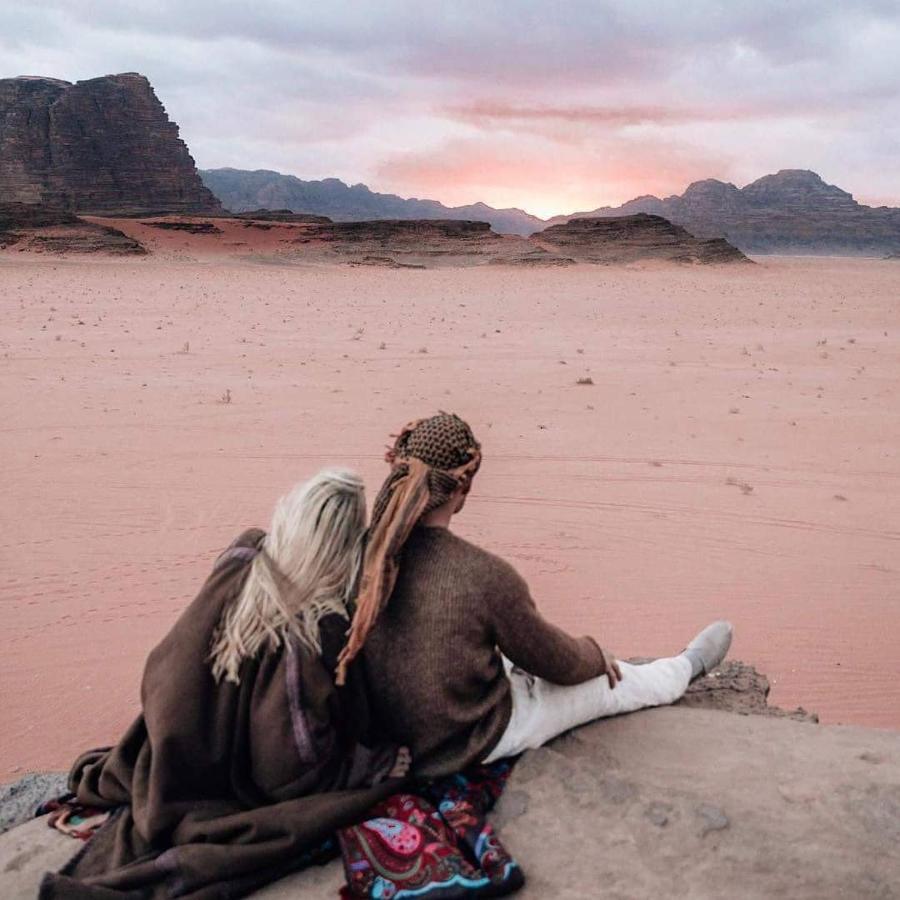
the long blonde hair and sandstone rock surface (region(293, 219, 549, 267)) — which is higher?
sandstone rock surface (region(293, 219, 549, 267))

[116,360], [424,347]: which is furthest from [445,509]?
[424,347]

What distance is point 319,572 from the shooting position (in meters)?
2.71

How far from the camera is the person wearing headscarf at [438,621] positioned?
275 cm

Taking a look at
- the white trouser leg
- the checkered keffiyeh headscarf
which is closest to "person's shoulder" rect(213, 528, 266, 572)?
the checkered keffiyeh headscarf

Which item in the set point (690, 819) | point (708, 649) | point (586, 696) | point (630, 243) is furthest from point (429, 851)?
point (630, 243)

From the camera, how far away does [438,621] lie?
2.80 meters

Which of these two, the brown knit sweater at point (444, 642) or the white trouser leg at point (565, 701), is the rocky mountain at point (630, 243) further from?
the brown knit sweater at point (444, 642)

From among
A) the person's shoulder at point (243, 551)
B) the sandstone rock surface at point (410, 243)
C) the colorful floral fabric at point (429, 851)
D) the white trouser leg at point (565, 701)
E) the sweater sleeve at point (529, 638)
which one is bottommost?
the colorful floral fabric at point (429, 851)

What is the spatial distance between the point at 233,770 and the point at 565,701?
1197 millimetres

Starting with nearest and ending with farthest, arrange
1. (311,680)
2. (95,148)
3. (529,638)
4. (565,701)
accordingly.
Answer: (311,680)
(529,638)
(565,701)
(95,148)

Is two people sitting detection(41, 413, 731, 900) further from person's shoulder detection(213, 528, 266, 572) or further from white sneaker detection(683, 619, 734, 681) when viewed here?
white sneaker detection(683, 619, 734, 681)

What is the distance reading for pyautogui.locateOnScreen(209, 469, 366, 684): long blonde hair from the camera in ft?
8.74

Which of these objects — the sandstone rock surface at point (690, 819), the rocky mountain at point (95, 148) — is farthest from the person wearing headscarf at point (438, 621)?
the rocky mountain at point (95, 148)

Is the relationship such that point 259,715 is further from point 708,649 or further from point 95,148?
point 95,148
